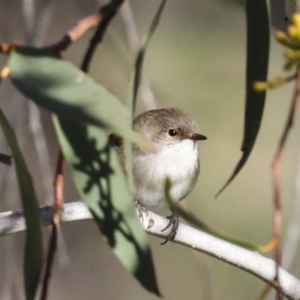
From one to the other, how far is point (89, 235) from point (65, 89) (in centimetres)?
335

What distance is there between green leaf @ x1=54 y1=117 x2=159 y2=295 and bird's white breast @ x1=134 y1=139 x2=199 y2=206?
1241mm

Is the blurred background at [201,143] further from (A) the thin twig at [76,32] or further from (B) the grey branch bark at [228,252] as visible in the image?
(A) the thin twig at [76,32]

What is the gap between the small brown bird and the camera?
7.55ft

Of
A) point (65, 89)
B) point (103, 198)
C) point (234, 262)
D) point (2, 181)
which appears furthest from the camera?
point (2, 181)

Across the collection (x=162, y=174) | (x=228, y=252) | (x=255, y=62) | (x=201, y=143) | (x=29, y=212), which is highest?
(x=255, y=62)

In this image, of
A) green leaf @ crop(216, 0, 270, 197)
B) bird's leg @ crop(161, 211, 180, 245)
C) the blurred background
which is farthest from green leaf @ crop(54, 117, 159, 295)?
the blurred background

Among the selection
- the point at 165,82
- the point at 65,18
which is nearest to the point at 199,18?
the point at 165,82

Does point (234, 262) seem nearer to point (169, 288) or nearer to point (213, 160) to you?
point (169, 288)

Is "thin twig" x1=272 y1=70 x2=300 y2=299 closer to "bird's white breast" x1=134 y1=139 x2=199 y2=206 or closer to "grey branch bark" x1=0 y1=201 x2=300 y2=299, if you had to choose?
"grey branch bark" x1=0 y1=201 x2=300 y2=299

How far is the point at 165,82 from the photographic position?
175 inches

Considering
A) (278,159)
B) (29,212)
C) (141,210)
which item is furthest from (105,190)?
(141,210)

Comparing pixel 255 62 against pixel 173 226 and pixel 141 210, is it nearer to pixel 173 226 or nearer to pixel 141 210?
pixel 173 226

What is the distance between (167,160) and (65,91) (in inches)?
60.3

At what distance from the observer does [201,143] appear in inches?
184
